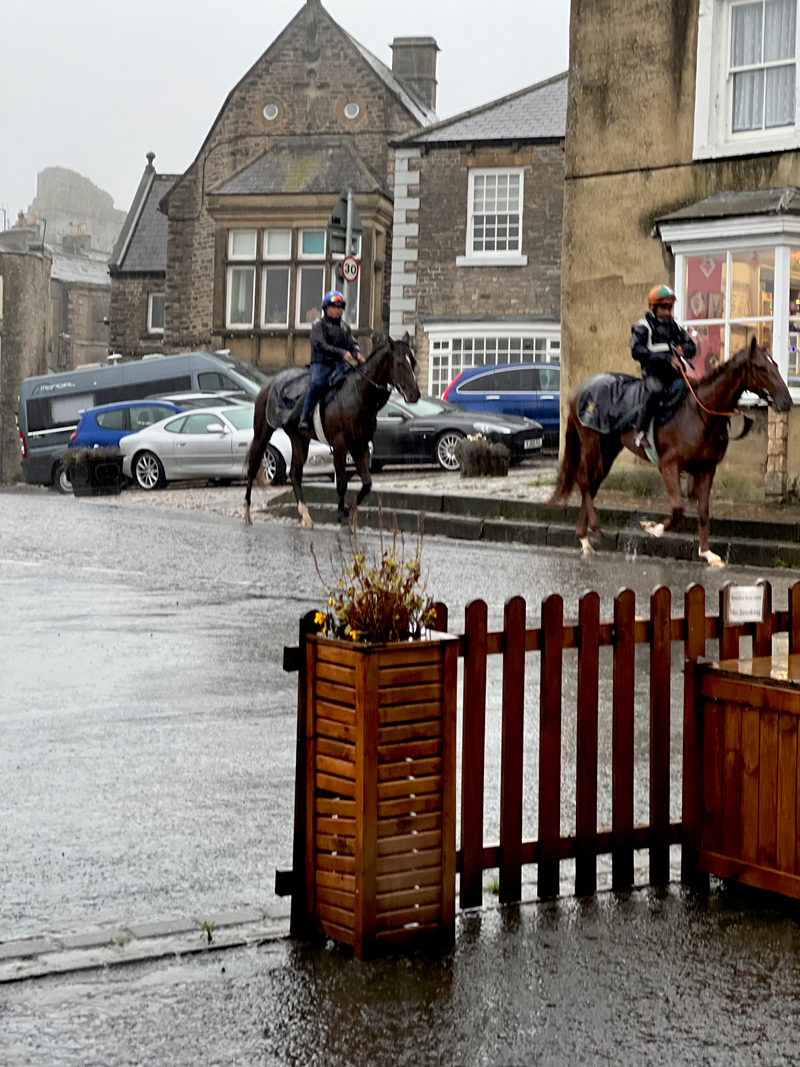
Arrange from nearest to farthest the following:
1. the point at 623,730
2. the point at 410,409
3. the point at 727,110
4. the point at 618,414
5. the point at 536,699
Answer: the point at 623,730, the point at 536,699, the point at 618,414, the point at 727,110, the point at 410,409

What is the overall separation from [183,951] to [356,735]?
85 cm

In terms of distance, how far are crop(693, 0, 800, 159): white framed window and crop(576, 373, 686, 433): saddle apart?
516 centimetres

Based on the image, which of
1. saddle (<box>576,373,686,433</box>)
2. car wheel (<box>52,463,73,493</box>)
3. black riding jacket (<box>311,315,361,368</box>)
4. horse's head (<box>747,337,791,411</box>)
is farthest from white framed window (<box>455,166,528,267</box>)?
horse's head (<box>747,337,791,411</box>)

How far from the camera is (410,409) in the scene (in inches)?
1066

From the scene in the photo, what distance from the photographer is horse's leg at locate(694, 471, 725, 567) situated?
1526 centimetres

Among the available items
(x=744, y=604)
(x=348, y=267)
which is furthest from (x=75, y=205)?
(x=744, y=604)

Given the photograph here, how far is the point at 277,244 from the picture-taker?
1635 inches

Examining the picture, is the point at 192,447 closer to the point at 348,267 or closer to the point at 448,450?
the point at 448,450

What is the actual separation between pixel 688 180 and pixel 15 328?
146 ft

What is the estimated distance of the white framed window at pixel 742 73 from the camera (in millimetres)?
19781

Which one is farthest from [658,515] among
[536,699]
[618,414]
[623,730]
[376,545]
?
[623,730]

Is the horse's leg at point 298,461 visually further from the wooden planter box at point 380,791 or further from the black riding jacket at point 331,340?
the wooden planter box at point 380,791

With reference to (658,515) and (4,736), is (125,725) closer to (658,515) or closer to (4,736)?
(4,736)


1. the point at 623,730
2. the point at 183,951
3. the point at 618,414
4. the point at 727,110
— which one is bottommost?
the point at 183,951
